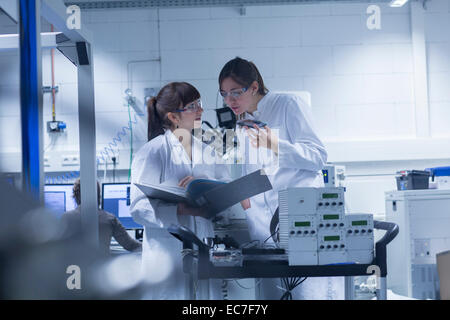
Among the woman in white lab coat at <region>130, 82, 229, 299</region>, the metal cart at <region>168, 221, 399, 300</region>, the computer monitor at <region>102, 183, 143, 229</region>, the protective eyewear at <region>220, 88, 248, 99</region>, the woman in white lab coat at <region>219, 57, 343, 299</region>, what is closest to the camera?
the metal cart at <region>168, 221, 399, 300</region>

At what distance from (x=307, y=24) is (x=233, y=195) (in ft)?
7.35

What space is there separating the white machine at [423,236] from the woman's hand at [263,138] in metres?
1.21

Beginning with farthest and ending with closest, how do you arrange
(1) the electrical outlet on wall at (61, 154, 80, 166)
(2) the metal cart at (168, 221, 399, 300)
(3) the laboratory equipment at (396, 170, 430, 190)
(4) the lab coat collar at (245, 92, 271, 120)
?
(1) the electrical outlet on wall at (61, 154, 80, 166) < (3) the laboratory equipment at (396, 170, 430, 190) < (4) the lab coat collar at (245, 92, 271, 120) < (2) the metal cart at (168, 221, 399, 300)

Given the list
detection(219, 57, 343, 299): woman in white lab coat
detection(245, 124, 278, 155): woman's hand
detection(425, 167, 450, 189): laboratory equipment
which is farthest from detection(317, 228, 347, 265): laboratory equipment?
detection(425, 167, 450, 189): laboratory equipment

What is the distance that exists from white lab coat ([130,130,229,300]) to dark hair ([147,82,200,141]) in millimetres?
89

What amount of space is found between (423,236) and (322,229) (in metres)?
1.72

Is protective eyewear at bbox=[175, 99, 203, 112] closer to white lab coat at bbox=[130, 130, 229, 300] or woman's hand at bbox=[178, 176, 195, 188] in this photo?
white lab coat at bbox=[130, 130, 229, 300]

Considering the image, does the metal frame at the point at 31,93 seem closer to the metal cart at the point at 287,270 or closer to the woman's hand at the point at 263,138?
the metal cart at the point at 287,270

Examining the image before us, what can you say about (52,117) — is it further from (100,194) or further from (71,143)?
(100,194)

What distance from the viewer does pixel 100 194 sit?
8.28 feet

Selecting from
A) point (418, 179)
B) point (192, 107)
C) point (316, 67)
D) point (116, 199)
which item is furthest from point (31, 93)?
point (316, 67)

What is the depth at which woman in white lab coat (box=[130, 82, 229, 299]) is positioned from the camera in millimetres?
1558

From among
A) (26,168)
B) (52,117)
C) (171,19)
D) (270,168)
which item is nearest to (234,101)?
(270,168)

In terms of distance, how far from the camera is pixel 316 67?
10.5 feet
